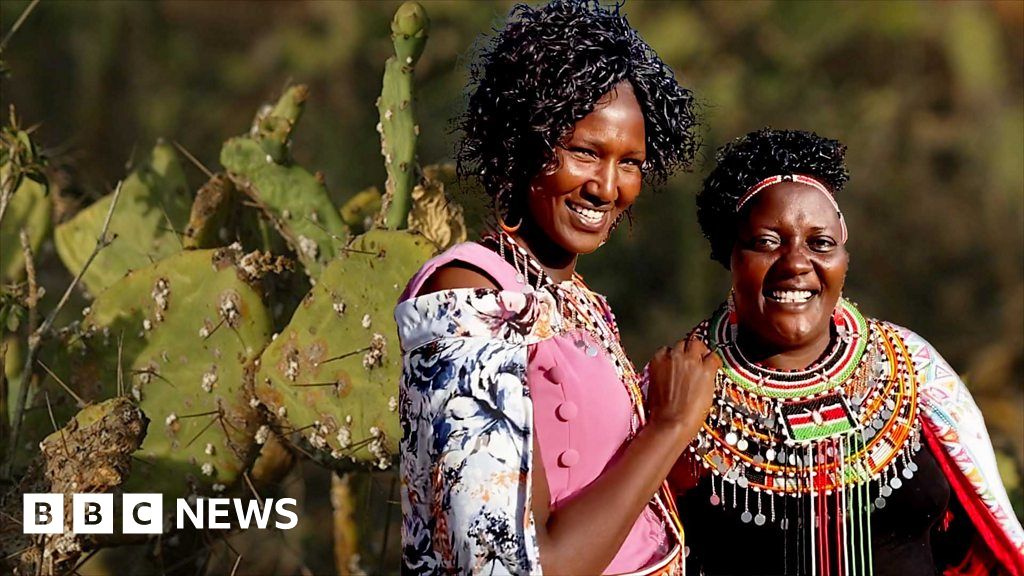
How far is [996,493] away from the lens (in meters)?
2.73

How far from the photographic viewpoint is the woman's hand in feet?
7.00

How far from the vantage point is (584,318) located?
2.29 meters

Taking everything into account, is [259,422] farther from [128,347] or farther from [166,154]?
[166,154]

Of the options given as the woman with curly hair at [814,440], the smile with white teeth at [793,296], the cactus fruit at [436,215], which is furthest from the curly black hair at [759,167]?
the cactus fruit at [436,215]

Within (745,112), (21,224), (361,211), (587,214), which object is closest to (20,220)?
(21,224)

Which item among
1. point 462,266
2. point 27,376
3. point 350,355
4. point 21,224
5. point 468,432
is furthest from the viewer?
point 21,224

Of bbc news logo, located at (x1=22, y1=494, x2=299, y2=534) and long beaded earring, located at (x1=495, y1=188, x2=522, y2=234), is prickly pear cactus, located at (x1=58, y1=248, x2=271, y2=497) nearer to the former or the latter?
bbc news logo, located at (x1=22, y1=494, x2=299, y2=534)

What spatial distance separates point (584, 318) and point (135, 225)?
2466 millimetres

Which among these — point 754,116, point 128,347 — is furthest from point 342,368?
point 754,116

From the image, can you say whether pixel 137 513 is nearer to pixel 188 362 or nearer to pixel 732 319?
pixel 188 362

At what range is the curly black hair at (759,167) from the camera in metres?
2.77

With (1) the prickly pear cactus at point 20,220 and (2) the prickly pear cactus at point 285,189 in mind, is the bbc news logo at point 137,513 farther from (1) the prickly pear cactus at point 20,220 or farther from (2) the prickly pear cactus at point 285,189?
(1) the prickly pear cactus at point 20,220

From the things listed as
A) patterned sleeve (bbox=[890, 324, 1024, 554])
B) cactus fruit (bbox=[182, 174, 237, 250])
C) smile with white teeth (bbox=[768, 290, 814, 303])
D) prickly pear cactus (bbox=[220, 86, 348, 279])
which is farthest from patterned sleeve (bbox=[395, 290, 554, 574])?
cactus fruit (bbox=[182, 174, 237, 250])

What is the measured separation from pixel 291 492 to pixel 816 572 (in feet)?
9.09
